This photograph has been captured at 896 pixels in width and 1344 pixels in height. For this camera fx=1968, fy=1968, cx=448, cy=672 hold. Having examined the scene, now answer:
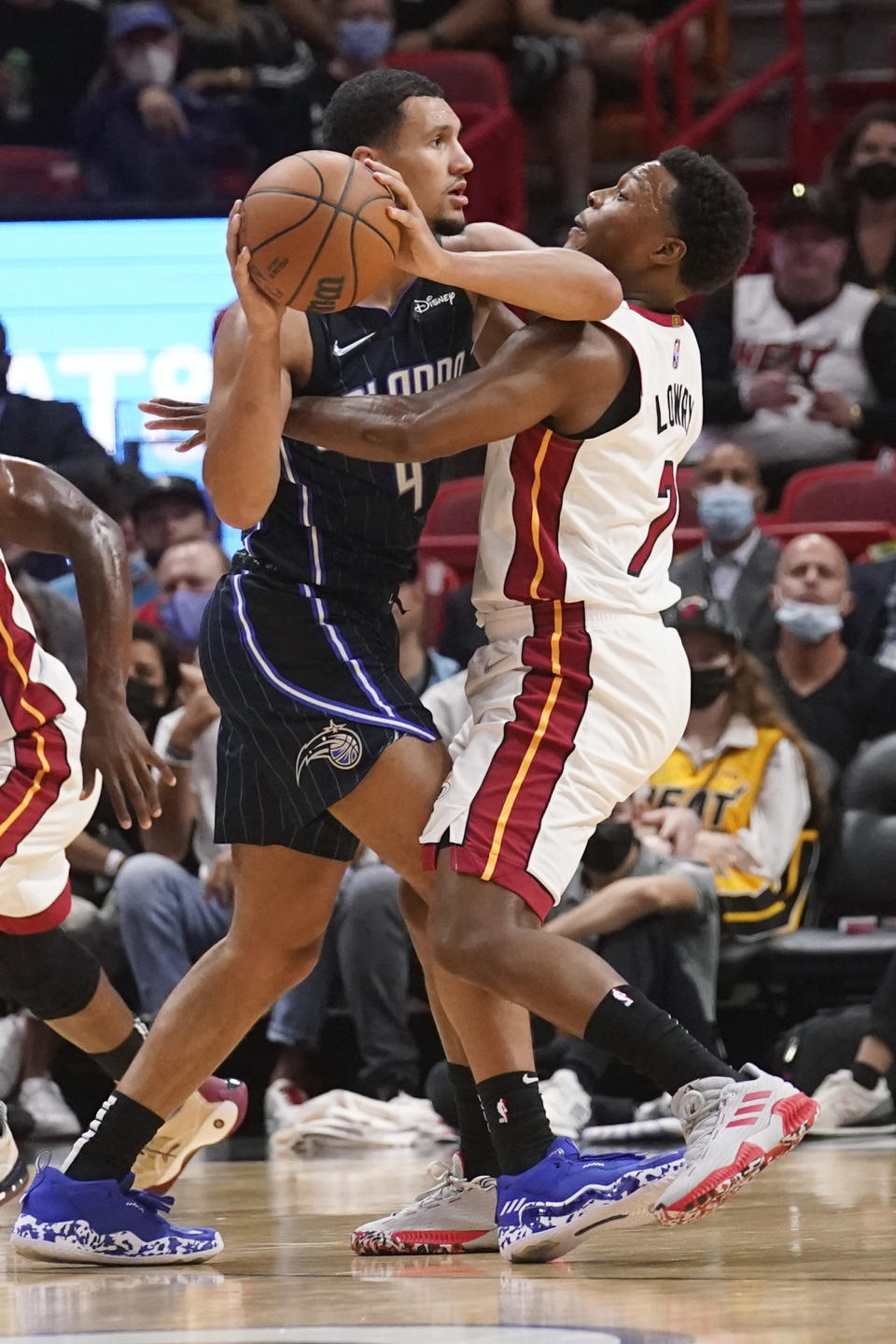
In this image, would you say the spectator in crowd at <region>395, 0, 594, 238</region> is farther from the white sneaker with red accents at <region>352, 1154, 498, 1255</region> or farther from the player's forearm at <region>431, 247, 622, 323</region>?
the white sneaker with red accents at <region>352, 1154, 498, 1255</region>

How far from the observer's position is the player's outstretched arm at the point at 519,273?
10.2ft

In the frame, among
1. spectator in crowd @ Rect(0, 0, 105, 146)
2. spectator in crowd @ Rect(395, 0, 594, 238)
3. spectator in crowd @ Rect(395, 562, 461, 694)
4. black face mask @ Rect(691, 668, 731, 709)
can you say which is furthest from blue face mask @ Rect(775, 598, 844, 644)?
spectator in crowd @ Rect(0, 0, 105, 146)

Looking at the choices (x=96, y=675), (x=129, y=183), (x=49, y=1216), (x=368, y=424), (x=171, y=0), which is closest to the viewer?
(x=368, y=424)

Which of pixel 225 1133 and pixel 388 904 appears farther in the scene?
pixel 388 904

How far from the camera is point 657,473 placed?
347 cm

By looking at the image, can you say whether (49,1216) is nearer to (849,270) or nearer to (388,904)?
(388,904)

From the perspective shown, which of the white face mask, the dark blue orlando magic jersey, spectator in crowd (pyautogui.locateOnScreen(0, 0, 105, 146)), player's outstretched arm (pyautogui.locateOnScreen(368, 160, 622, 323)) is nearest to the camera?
player's outstretched arm (pyautogui.locateOnScreen(368, 160, 622, 323))

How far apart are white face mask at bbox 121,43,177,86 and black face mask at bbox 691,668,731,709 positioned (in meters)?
5.94

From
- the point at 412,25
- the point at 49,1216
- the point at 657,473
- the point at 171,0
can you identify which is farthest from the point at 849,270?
the point at 49,1216

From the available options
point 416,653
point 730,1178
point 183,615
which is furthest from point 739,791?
point 730,1178

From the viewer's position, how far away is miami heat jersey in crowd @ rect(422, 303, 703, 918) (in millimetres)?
3287

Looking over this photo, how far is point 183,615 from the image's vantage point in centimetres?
758

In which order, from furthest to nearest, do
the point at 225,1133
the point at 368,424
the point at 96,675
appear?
the point at 225,1133
the point at 96,675
the point at 368,424

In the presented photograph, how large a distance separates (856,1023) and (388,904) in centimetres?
155
